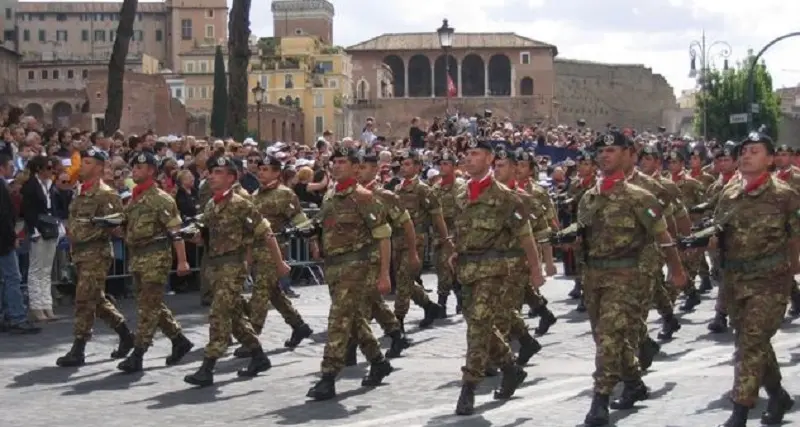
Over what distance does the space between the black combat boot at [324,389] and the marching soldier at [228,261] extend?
1236mm

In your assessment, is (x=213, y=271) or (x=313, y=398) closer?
(x=313, y=398)

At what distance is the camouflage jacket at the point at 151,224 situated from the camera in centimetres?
1484

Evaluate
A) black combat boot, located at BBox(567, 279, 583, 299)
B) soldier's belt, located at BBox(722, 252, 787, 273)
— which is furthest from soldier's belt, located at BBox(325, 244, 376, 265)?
black combat boot, located at BBox(567, 279, 583, 299)

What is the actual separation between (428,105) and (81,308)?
409 feet

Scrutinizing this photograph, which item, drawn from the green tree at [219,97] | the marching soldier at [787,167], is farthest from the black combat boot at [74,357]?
the green tree at [219,97]

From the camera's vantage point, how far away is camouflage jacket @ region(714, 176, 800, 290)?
439 inches

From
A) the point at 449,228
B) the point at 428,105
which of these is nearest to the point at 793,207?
the point at 449,228

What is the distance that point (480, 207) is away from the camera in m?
12.4

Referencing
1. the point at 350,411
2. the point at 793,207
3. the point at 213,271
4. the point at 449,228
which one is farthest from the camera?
the point at 449,228

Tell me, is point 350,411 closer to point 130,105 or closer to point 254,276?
point 254,276

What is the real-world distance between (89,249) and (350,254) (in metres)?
3.21

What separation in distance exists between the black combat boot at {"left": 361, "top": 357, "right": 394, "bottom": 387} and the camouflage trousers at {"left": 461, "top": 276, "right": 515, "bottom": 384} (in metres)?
1.43

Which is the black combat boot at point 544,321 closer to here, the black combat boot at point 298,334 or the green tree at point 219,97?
the black combat boot at point 298,334

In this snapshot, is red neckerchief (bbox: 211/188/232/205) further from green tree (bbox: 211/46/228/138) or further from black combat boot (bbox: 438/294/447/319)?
green tree (bbox: 211/46/228/138)
